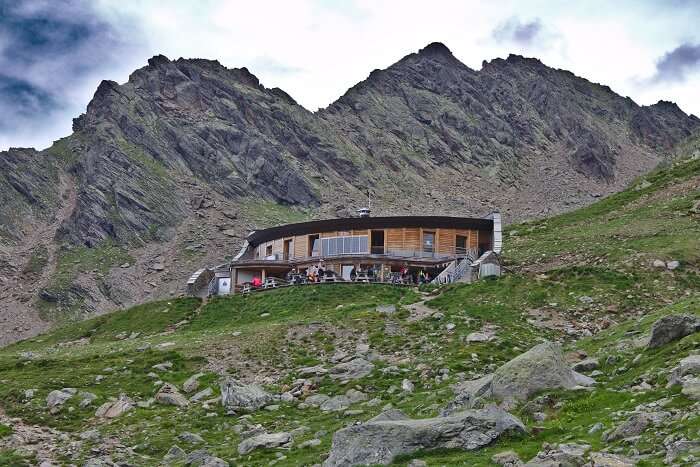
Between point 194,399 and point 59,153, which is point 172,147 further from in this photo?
point 194,399

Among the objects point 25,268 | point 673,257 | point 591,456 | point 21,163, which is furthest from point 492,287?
point 21,163

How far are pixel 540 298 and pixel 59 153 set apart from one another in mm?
139549

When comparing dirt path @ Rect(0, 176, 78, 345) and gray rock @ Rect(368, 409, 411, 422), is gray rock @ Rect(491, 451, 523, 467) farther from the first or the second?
dirt path @ Rect(0, 176, 78, 345)

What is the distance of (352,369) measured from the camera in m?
35.9

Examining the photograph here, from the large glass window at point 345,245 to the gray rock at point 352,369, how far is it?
103ft

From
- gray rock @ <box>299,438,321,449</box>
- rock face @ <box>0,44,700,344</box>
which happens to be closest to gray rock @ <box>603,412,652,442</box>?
gray rock @ <box>299,438,321,449</box>

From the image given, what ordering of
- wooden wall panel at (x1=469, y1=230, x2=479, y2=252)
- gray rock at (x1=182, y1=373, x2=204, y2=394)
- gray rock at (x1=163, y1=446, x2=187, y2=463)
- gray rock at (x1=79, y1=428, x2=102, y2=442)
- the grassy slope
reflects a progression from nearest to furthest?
the grassy slope
gray rock at (x1=163, y1=446, x2=187, y2=463)
gray rock at (x1=79, y1=428, x2=102, y2=442)
gray rock at (x1=182, y1=373, x2=204, y2=394)
wooden wall panel at (x1=469, y1=230, x2=479, y2=252)

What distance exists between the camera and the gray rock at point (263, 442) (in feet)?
87.2

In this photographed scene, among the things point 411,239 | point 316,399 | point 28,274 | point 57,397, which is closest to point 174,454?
point 316,399

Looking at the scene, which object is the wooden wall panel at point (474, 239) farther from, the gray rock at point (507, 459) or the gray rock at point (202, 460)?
the gray rock at point (507, 459)

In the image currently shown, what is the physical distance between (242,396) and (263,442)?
618cm

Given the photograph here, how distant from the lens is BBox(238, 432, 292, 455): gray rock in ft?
87.2

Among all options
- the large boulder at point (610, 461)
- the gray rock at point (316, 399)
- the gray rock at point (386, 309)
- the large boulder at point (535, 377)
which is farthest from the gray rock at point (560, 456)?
the gray rock at point (386, 309)

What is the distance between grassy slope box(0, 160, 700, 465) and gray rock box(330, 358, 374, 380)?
67 cm
